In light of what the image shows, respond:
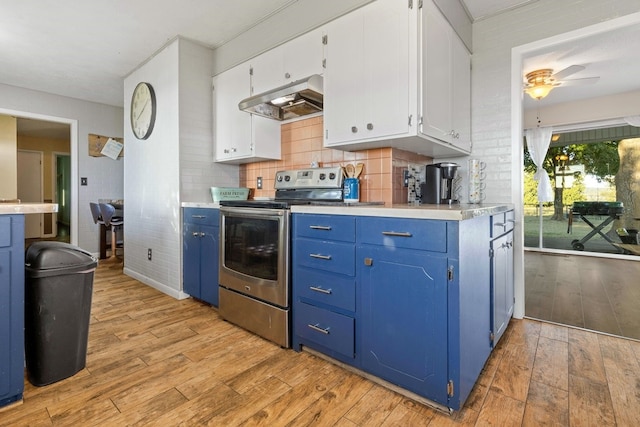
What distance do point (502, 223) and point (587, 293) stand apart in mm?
1981

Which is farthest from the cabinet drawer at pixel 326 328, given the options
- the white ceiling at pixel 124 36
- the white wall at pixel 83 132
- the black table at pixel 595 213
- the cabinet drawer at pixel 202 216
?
the black table at pixel 595 213

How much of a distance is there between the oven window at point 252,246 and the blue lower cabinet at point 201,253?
267mm

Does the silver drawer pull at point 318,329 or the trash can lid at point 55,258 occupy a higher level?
the trash can lid at point 55,258

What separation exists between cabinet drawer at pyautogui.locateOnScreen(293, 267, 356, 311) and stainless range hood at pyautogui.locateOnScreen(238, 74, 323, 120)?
1264mm

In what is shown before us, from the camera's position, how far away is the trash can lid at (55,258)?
154cm

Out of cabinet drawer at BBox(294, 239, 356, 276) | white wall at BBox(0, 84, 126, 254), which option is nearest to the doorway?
cabinet drawer at BBox(294, 239, 356, 276)

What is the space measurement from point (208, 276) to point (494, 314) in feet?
6.90

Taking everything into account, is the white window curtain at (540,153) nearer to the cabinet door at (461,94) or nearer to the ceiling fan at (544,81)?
the ceiling fan at (544,81)

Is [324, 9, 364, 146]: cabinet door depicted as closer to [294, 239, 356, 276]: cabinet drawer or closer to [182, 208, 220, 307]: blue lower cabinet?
[294, 239, 356, 276]: cabinet drawer

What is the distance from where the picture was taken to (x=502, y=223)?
2021 millimetres

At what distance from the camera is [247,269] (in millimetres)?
2205

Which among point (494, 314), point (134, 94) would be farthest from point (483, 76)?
point (134, 94)

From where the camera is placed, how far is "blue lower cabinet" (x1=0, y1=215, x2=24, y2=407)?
1.34m

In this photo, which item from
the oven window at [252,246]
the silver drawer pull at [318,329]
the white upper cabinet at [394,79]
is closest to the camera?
the silver drawer pull at [318,329]
